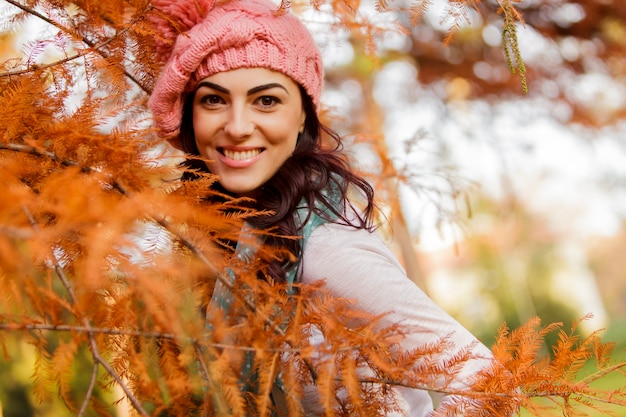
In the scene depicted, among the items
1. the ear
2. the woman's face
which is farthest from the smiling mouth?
the ear

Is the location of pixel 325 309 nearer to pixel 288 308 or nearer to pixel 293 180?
pixel 288 308

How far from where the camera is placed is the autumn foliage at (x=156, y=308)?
3.35 ft

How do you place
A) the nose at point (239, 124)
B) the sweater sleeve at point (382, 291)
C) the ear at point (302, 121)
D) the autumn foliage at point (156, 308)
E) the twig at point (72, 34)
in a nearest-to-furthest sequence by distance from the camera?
the autumn foliage at point (156, 308) → the sweater sleeve at point (382, 291) → the twig at point (72, 34) → the nose at point (239, 124) → the ear at point (302, 121)

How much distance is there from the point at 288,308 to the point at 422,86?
620cm

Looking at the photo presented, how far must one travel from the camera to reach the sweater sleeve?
1.43 m

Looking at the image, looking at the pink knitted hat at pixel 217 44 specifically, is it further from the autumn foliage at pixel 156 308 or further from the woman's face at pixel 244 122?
the autumn foliage at pixel 156 308

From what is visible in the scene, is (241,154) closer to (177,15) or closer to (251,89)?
(251,89)

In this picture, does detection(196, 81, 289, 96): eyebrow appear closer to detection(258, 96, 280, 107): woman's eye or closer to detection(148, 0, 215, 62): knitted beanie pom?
detection(258, 96, 280, 107): woman's eye

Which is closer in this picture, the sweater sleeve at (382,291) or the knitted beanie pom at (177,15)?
the sweater sleeve at (382,291)

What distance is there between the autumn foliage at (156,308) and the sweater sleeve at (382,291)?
5cm

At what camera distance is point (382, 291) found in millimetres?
1435

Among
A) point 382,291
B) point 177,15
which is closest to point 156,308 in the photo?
point 382,291

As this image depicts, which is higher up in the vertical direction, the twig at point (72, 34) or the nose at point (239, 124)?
the twig at point (72, 34)

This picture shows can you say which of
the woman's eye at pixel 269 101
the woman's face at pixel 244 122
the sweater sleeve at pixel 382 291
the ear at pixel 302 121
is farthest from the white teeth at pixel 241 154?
the sweater sleeve at pixel 382 291
